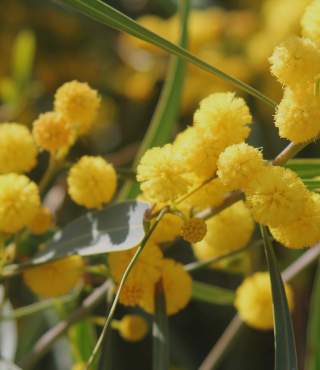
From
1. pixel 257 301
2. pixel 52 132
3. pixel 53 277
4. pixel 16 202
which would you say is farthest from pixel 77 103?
pixel 257 301

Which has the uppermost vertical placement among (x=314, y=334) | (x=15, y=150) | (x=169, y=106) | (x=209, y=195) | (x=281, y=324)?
(x=169, y=106)

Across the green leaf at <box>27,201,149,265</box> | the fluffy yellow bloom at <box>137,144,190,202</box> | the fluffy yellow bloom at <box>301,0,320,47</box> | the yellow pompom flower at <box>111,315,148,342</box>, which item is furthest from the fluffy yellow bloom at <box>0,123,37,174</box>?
the fluffy yellow bloom at <box>301,0,320,47</box>

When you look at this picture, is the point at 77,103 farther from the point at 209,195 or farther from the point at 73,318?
the point at 73,318

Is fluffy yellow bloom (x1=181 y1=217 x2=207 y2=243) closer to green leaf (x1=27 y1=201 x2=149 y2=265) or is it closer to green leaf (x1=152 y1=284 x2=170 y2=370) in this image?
green leaf (x1=27 y1=201 x2=149 y2=265)

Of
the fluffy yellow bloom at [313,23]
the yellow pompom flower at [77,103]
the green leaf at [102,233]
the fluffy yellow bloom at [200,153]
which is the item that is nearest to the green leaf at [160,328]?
the green leaf at [102,233]

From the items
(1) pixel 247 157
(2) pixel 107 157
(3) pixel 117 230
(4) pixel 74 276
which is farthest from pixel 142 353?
(1) pixel 247 157

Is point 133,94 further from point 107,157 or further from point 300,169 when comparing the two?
point 300,169

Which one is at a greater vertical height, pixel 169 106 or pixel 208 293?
pixel 169 106
